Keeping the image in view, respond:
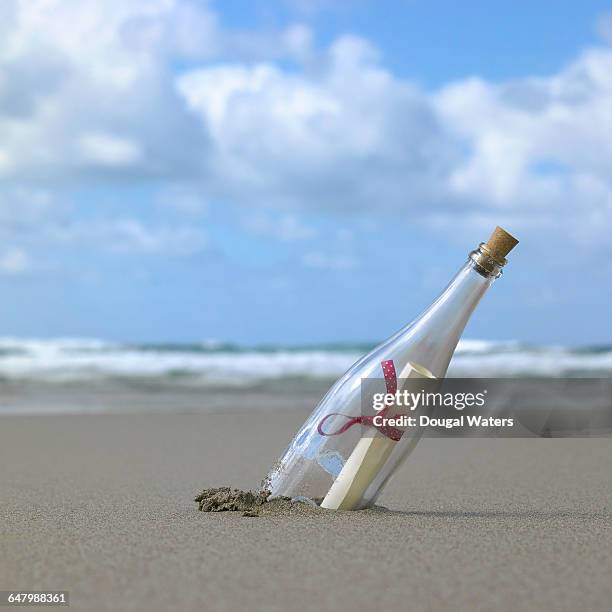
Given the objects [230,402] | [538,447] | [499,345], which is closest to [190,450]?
[538,447]

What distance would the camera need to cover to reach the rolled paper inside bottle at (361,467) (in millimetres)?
2498

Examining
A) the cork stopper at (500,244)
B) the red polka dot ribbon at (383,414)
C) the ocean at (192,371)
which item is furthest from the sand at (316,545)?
the ocean at (192,371)

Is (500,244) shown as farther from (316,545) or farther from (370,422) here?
(316,545)

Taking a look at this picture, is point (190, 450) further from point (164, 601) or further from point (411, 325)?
point (164, 601)

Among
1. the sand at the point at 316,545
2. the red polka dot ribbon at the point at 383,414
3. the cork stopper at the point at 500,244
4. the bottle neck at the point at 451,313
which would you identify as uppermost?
the cork stopper at the point at 500,244

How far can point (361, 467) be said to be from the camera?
8.27 ft

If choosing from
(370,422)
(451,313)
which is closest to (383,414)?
(370,422)

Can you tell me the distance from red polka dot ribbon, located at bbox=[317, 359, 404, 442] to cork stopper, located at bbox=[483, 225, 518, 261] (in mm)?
411

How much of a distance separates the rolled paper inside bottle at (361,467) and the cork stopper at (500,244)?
37 cm

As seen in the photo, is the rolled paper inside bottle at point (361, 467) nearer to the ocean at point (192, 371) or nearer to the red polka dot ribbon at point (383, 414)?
the red polka dot ribbon at point (383, 414)

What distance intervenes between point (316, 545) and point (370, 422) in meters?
0.45

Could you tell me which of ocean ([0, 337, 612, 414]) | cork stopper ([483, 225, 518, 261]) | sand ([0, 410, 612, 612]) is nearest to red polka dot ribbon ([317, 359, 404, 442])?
sand ([0, 410, 612, 612])

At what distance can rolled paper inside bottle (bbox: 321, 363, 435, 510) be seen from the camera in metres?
2.50

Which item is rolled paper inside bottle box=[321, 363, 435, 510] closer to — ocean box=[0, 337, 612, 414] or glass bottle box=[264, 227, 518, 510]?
glass bottle box=[264, 227, 518, 510]
